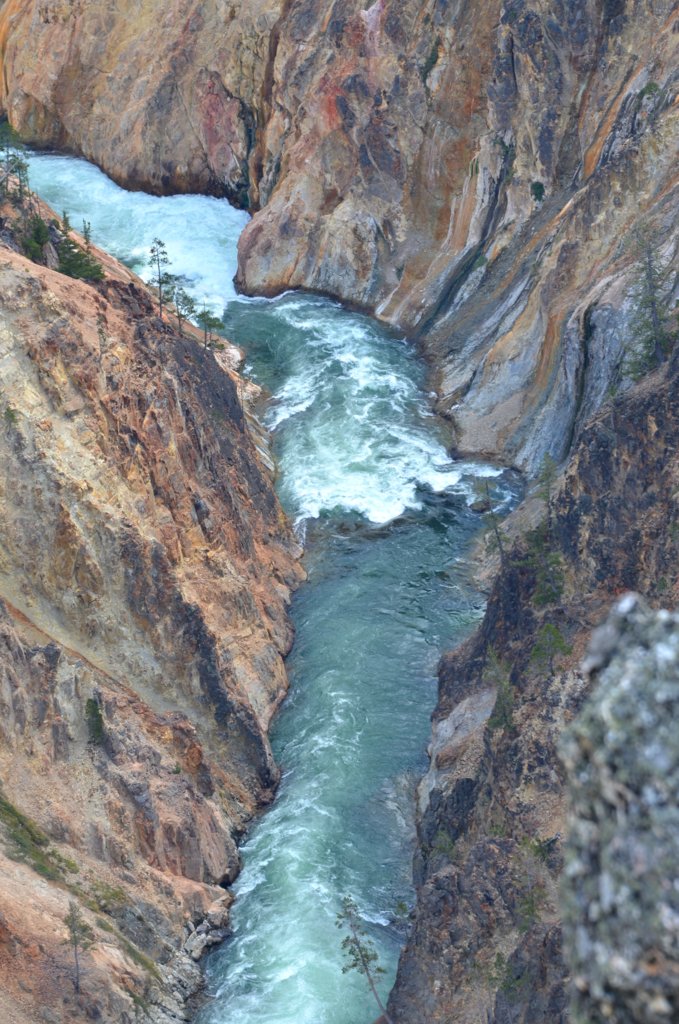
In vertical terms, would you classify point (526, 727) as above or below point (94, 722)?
above

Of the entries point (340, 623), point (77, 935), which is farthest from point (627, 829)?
point (340, 623)

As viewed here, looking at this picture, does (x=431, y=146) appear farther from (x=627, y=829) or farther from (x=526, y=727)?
Answer: (x=627, y=829)

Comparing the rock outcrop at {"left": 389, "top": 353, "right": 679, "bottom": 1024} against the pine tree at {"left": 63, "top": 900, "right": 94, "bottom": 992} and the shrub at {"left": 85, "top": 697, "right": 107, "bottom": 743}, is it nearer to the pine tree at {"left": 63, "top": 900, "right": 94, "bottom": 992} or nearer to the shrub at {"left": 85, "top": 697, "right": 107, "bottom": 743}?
the pine tree at {"left": 63, "top": 900, "right": 94, "bottom": 992}

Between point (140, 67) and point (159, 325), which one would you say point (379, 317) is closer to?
point (159, 325)

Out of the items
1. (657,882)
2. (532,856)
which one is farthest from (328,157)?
(657,882)

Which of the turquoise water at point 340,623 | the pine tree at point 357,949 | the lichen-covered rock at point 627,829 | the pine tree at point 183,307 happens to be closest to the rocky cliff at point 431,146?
the turquoise water at point 340,623

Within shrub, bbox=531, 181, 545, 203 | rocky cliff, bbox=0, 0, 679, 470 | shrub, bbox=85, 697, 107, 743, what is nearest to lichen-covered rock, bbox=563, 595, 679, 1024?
shrub, bbox=85, 697, 107, 743
